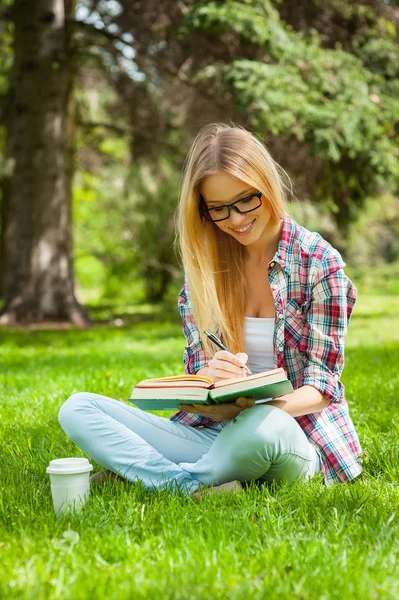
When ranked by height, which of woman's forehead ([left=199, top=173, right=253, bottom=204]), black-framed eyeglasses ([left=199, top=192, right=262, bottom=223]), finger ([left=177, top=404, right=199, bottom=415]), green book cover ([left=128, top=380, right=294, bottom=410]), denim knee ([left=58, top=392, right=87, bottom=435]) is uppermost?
woman's forehead ([left=199, top=173, right=253, bottom=204])

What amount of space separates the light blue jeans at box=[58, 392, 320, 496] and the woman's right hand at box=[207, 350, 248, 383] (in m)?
0.14

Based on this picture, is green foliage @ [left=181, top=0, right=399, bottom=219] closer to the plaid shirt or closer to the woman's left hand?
the plaid shirt

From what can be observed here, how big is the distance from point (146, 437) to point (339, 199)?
772 cm

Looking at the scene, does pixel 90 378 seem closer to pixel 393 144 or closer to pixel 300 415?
pixel 300 415

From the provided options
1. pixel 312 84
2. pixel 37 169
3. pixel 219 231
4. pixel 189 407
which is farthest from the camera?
pixel 37 169

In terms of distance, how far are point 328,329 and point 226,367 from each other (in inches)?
17.0

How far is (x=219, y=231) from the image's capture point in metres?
3.04

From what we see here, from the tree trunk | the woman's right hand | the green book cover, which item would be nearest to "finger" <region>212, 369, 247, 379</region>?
the woman's right hand

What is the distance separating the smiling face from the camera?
271 centimetres

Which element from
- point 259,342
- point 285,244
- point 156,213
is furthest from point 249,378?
point 156,213

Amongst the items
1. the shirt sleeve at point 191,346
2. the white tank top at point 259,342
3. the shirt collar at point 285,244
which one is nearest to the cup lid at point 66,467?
the shirt sleeve at point 191,346

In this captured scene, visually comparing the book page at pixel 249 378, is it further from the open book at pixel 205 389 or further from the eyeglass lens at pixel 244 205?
the eyeglass lens at pixel 244 205

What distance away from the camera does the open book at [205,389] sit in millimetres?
2273

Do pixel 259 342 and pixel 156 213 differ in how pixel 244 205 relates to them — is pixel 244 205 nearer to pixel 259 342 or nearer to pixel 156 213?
pixel 259 342
